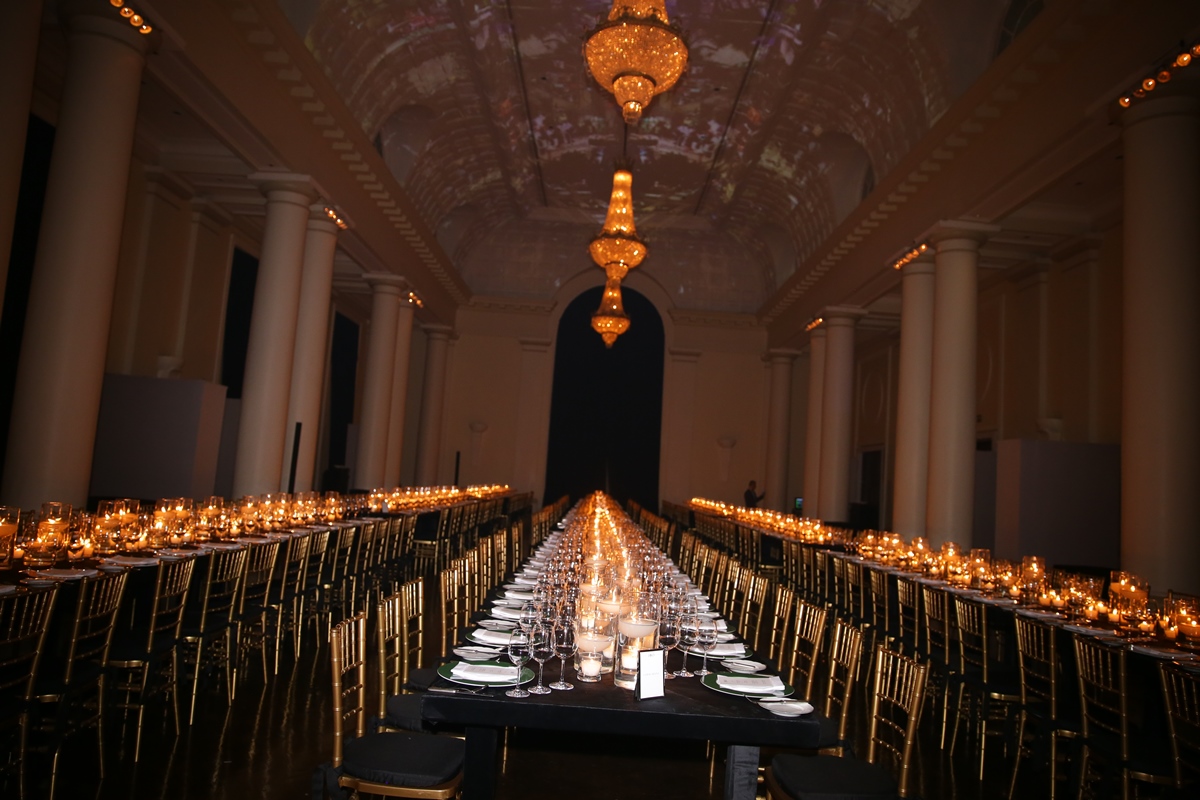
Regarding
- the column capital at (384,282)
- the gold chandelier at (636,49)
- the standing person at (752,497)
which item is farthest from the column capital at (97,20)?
the standing person at (752,497)

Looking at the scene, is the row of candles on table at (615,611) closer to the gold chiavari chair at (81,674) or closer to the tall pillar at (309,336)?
the gold chiavari chair at (81,674)

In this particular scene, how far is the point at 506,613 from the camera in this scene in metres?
4.02

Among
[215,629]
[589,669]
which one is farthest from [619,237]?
[589,669]

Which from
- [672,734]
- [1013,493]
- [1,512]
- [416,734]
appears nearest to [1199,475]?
[1013,493]

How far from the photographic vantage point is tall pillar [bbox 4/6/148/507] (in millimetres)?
6344

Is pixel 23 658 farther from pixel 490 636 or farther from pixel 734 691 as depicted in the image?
pixel 734 691

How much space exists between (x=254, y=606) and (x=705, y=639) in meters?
3.40

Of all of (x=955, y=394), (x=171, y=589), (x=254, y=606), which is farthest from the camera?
(x=955, y=394)

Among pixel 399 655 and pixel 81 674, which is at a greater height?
pixel 399 655

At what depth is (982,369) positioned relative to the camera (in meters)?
15.0

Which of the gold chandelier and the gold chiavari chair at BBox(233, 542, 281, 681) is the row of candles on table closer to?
the gold chiavari chair at BBox(233, 542, 281, 681)

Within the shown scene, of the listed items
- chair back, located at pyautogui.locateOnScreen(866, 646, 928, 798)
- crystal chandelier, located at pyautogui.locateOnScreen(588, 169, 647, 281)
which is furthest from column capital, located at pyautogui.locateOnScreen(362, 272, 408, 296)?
chair back, located at pyautogui.locateOnScreen(866, 646, 928, 798)

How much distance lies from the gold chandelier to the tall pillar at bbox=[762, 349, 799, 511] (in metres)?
14.8

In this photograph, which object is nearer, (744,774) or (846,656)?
(744,774)
